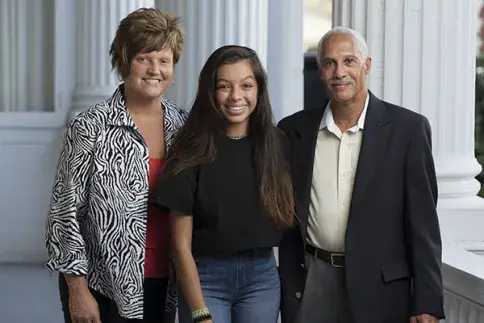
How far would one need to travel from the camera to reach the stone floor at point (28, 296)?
261 inches

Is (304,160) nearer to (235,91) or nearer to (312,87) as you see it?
(235,91)

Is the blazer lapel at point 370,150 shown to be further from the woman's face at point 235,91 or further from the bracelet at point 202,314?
the bracelet at point 202,314

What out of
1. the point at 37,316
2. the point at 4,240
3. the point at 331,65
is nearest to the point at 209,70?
the point at 331,65

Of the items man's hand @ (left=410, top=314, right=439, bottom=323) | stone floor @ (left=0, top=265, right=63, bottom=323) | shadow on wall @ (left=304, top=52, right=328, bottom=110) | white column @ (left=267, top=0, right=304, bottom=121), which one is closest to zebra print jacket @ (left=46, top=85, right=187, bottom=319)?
man's hand @ (left=410, top=314, right=439, bottom=323)

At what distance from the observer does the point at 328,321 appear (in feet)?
10.9

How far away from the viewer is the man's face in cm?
320

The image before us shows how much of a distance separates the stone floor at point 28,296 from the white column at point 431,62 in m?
2.87

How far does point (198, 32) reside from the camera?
5281 millimetres

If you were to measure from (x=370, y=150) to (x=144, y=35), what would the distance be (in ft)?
2.53

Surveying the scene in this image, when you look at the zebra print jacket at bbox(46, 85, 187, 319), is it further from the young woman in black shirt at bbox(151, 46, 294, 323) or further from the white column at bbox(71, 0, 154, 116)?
the white column at bbox(71, 0, 154, 116)

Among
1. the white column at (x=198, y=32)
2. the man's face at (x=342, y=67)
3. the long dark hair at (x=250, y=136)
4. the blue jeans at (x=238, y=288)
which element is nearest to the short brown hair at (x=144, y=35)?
the long dark hair at (x=250, y=136)

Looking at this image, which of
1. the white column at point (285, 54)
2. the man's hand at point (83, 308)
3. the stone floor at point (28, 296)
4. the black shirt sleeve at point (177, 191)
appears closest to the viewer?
the black shirt sleeve at point (177, 191)

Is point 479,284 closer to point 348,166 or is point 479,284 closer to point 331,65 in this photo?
point 348,166

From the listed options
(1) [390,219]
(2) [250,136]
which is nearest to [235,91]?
(2) [250,136]
